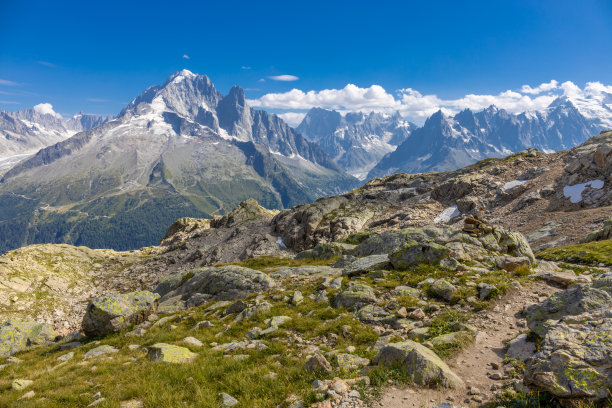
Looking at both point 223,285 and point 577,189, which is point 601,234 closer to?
point 577,189


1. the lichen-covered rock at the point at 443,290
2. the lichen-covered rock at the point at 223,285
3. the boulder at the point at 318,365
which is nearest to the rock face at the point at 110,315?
the lichen-covered rock at the point at 223,285

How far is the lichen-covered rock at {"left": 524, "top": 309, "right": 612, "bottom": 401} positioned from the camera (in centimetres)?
663

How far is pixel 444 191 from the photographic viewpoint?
67.8 m

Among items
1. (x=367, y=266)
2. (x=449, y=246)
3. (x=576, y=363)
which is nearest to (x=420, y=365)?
(x=576, y=363)

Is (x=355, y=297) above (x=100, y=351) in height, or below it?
above

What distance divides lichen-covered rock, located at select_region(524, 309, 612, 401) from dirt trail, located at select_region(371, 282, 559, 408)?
175cm

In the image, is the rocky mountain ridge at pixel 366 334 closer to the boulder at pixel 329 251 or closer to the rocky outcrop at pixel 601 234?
the boulder at pixel 329 251

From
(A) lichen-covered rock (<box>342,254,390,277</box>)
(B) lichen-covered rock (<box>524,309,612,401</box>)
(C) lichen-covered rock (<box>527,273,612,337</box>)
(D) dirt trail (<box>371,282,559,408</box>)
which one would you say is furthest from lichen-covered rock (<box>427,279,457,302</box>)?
(B) lichen-covered rock (<box>524,309,612,401</box>)

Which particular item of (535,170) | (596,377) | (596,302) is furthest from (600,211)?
(596,377)

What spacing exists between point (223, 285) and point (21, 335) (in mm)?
15692

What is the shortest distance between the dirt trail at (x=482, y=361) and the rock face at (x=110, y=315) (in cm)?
1824

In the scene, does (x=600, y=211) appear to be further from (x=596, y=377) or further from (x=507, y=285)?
(x=596, y=377)

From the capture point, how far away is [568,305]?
10922 mm

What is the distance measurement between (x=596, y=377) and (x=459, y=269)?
13404 millimetres
